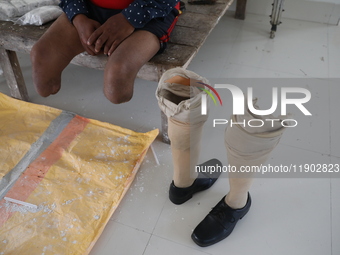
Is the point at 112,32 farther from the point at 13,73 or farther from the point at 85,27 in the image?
the point at 13,73

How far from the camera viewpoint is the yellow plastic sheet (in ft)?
3.33

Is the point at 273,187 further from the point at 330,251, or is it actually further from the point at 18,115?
the point at 18,115

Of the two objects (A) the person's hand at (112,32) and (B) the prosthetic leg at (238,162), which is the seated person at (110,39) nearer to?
(A) the person's hand at (112,32)

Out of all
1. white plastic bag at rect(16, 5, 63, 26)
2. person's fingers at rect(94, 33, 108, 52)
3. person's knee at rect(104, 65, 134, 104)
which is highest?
person's fingers at rect(94, 33, 108, 52)

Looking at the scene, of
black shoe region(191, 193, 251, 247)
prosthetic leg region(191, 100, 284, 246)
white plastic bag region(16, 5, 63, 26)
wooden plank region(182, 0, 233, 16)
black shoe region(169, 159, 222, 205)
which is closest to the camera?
prosthetic leg region(191, 100, 284, 246)

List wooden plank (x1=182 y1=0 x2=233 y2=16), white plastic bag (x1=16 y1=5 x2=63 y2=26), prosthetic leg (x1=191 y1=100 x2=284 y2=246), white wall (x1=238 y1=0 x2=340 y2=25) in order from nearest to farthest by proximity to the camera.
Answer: prosthetic leg (x1=191 y1=100 x2=284 y2=246), white plastic bag (x1=16 y1=5 x2=63 y2=26), wooden plank (x1=182 y1=0 x2=233 y2=16), white wall (x1=238 y1=0 x2=340 y2=25)

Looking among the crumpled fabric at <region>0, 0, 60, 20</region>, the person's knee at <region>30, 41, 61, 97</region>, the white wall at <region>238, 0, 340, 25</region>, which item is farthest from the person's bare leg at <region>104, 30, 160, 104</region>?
the white wall at <region>238, 0, 340, 25</region>

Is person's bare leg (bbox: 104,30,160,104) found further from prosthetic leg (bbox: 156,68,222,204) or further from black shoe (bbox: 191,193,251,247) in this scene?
black shoe (bbox: 191,193,251,247)

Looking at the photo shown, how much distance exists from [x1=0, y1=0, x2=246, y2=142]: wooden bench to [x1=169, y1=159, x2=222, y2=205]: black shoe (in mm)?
246

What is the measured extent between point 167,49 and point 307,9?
124cm

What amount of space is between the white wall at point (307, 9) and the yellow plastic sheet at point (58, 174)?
129 cm

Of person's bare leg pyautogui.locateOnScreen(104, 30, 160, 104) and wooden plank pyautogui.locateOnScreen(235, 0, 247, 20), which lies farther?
wooden plank pyautogui.locateOnScreen(235, 0, 247, 20)

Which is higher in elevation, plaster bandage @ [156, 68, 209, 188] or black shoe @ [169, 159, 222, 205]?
plaster bandage @ [156, 68, 209, 188]

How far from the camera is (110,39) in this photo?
3.60 ft
